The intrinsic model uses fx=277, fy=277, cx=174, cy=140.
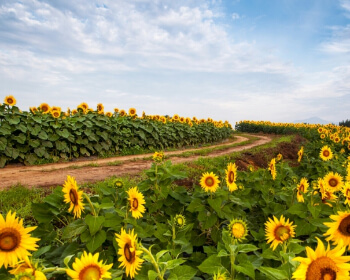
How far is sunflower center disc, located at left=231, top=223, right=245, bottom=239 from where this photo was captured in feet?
5.35

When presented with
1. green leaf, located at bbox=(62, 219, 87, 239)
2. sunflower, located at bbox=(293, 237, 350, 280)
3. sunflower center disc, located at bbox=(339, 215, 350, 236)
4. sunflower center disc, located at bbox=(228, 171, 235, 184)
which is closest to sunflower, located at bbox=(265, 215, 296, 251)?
sunflower center disc, located at bbox=(339, 215, 350, 236)

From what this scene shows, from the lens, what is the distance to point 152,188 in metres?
2.95

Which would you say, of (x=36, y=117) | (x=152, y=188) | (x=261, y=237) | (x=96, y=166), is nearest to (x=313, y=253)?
(x=261, y=237)

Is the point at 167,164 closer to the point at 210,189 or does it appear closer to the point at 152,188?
the point at 152,188

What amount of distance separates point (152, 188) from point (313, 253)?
2.06 metres

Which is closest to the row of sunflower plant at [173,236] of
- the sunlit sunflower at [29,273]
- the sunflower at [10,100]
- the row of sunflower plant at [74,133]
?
the sunlit sunflower at [29,273]

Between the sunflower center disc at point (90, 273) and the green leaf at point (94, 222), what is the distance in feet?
1.70

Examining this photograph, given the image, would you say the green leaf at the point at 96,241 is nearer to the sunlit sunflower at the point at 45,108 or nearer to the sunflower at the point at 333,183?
the sunflower at the point at 333,183

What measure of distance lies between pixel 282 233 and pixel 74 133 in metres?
9.93

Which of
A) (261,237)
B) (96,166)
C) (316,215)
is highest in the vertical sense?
(316,215)

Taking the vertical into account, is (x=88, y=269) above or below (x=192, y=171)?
above

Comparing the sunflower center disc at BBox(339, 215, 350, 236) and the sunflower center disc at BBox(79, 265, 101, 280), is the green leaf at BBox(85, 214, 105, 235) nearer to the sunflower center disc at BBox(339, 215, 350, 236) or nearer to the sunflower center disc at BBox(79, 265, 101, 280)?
the sunflower center disc at BBox(79, 265, 101, 280)

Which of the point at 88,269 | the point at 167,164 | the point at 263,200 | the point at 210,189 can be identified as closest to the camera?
the point at 88,269

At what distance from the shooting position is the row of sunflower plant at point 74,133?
8.98 metres
